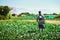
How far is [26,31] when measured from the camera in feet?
15.8

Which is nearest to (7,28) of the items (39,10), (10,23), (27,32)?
(10,23)

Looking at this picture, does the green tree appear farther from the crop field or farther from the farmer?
the farmer

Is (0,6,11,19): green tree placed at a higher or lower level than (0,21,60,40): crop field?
higher

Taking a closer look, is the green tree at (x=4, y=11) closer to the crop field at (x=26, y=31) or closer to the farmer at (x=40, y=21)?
the crop field at (x=26, y=31)

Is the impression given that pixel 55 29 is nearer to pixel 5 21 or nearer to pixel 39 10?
pixel 39 10

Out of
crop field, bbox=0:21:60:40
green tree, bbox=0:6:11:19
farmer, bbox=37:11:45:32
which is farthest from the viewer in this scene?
green tree, bbox=0:6:11:19

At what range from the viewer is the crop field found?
4625mm

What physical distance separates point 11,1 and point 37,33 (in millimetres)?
1016

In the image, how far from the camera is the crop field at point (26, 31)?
462 centimetres

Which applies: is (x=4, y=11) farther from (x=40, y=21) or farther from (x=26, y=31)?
(x=40, y=21)

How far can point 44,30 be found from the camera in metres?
4.93

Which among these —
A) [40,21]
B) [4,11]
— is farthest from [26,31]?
[4,11]

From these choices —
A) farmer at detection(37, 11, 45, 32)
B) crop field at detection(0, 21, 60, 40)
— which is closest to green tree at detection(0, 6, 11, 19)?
crop field at detection(0, 21, 60, 40)

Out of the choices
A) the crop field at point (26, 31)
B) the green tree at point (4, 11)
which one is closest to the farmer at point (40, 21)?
the crop field at point (26, 31)
